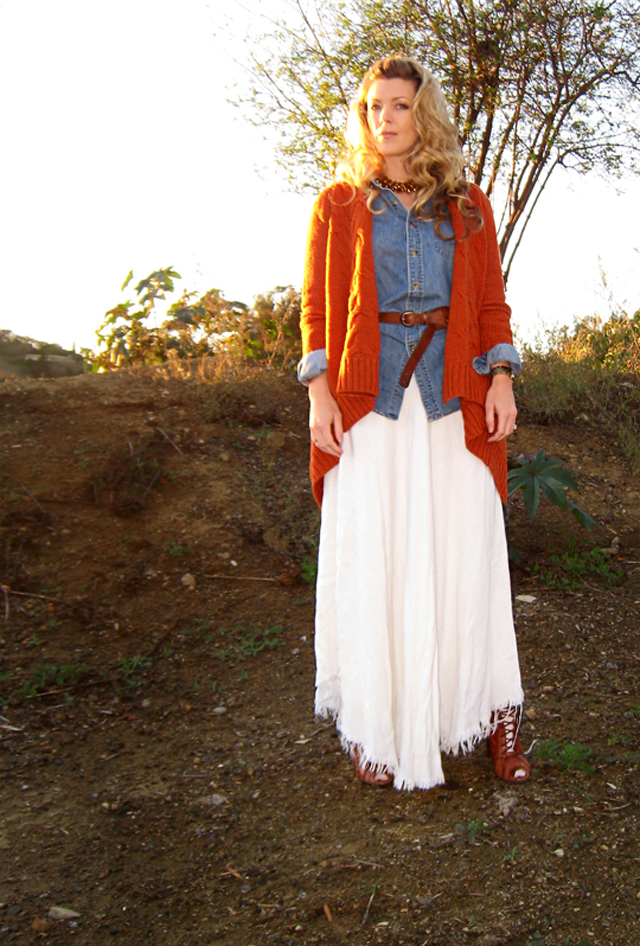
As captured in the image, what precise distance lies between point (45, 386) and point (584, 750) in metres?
4.35

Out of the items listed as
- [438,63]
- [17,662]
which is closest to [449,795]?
[17,662]

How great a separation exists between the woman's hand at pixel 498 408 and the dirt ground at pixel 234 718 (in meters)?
1.14

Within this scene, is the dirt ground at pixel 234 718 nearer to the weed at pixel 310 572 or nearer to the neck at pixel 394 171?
the weed at pixel 310 572

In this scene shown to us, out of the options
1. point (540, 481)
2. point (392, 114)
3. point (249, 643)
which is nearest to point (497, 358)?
point (392, 114)

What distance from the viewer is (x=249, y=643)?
3.84 m

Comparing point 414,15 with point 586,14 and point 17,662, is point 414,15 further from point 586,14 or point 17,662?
point 17,662

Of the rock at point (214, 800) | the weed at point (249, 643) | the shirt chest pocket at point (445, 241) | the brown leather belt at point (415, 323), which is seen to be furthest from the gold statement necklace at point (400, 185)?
the weed at point (249, 643)

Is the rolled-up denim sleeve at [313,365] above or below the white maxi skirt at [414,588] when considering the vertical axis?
above

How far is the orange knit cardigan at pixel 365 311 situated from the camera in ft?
7.89

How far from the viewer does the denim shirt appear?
246cm

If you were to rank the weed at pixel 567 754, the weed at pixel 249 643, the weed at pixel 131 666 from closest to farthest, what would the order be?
A: the weed at pixel 567 754 → the weed at pixel 131 666 → the weed at pixel 249 643

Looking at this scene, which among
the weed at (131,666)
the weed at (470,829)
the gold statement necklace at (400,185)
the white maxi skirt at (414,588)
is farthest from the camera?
the weed at (131,666)

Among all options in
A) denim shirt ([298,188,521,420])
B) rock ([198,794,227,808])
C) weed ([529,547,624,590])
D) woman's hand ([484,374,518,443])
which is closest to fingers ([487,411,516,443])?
woman's hand ([484,374,518,443])

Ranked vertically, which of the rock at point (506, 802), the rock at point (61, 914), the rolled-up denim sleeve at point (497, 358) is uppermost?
the rolled-up denim sleeve at point (497, 358)
